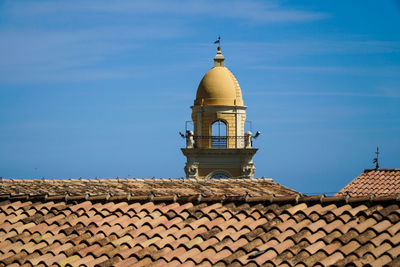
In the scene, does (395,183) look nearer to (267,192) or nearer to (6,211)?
(267,192)

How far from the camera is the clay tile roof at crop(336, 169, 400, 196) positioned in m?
23.2

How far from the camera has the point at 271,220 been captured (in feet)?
31.5

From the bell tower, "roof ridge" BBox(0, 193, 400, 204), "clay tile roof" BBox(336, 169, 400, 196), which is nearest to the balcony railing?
the bell tower

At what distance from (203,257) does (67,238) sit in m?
2.53

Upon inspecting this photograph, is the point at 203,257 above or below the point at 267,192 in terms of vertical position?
below

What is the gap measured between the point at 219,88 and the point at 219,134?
107 inches

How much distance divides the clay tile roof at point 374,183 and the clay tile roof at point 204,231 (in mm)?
13342

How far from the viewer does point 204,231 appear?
9742 mm

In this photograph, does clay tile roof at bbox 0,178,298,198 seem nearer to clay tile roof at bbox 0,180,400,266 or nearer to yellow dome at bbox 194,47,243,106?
clay tile roof at bbox 0,180,400,266

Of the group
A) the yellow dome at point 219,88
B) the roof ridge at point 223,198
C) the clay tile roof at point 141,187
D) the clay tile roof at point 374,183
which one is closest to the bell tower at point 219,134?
the yellow dome at point 219,88

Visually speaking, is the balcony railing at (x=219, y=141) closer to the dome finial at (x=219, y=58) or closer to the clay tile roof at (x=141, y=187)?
the dome finial at (x=219, y=58)

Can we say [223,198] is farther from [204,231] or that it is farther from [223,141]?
[223,141]

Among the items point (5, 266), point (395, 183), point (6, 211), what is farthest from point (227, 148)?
point (5, 266)


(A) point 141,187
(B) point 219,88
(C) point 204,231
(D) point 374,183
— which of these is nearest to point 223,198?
(C) point 204,231
